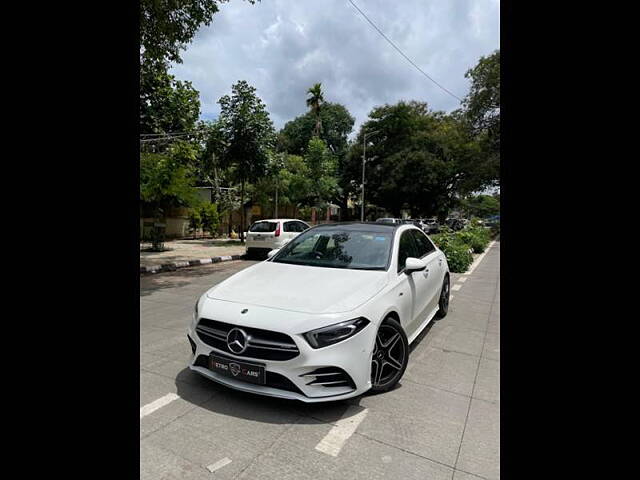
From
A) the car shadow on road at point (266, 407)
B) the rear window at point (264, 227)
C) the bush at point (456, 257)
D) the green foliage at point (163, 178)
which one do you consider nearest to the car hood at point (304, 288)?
the car shadow on road at point (266, 407)

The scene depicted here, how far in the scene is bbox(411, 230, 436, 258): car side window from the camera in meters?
4.85

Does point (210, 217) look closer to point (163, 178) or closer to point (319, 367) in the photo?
point (163, 178)

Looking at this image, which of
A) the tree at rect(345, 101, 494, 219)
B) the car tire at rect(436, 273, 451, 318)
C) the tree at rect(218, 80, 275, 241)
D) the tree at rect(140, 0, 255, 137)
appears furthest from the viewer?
the tree at rect(345, 101, 494, 219)

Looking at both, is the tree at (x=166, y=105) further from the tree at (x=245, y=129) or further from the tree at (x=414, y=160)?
the tree at (x=414, y=160)

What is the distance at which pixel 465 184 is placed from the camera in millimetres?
29438

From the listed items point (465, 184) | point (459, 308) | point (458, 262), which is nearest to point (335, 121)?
point (465, 184)

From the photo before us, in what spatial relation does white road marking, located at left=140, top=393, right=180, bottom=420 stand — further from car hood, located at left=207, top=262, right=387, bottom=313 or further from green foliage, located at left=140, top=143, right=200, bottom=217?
green foliage, located at left=140, top=143, right=200, bottom=217

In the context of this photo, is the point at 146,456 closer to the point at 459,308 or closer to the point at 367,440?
the point at 367,440

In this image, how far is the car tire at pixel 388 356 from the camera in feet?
10.1

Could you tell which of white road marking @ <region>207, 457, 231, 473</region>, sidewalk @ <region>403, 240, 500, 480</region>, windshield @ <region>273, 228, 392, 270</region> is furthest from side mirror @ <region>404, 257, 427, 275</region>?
white road marking @ <region>207, 457, 231, 473</region>

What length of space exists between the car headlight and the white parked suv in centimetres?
999
